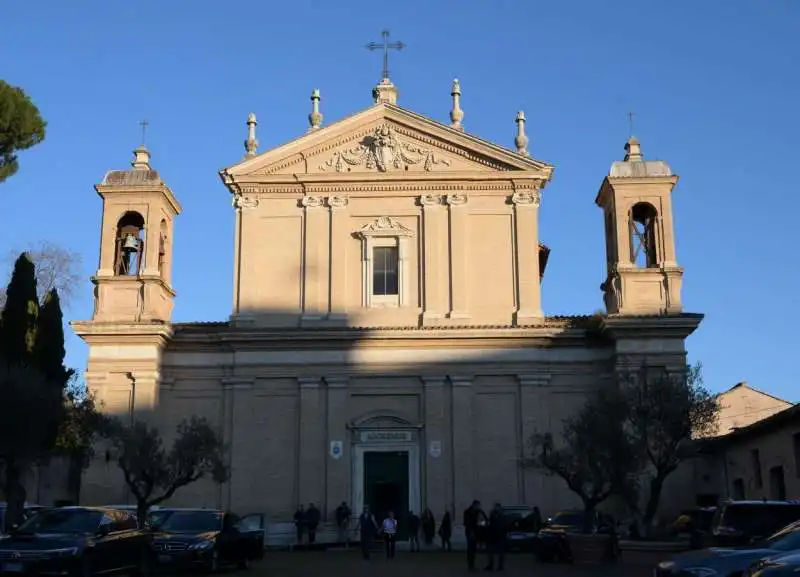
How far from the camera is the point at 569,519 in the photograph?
24.4 m

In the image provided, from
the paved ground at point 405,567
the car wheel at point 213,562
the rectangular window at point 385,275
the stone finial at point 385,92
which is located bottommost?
the paved ground at point 405,567

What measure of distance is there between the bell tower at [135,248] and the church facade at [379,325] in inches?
2.3

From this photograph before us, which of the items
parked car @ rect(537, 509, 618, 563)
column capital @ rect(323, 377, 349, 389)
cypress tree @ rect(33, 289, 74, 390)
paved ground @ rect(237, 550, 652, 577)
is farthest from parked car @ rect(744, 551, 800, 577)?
cypress tree @ rect(33, 289, 74, 390)

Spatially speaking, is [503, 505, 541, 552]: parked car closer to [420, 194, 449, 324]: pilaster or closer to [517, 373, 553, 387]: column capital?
[517, 373, 553, 387]: column capital

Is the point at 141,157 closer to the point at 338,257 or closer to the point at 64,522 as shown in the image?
the point at 338,257

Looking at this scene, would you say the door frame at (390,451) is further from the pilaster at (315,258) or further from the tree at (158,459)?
the tree at (158,459)

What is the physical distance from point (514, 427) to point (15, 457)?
519 inches

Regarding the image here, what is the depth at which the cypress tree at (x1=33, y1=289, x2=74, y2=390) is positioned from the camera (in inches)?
1114

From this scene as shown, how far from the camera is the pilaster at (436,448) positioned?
28.0m

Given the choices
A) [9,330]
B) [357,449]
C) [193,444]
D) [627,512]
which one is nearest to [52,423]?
[193,444]

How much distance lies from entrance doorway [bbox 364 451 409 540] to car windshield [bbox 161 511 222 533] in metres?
8.43

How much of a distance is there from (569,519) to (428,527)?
4.39 metres

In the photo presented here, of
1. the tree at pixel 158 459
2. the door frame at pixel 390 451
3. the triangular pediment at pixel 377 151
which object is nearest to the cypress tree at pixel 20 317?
the tree at pixel 158 459

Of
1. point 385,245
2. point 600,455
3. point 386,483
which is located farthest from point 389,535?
point 385,245
